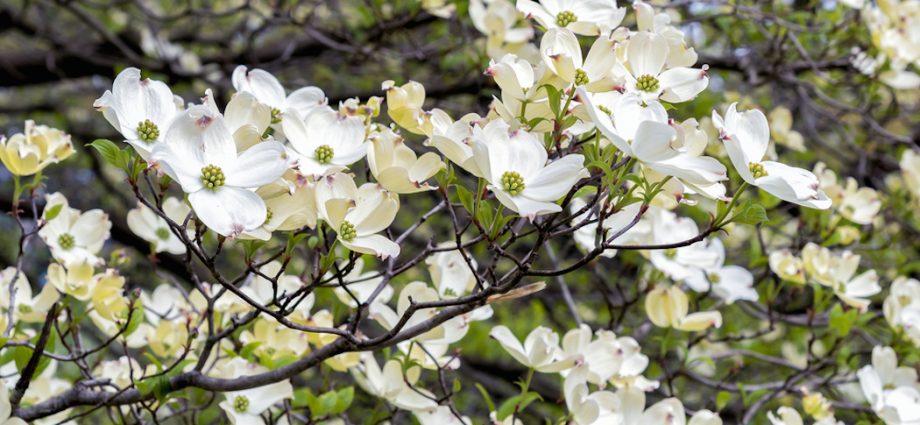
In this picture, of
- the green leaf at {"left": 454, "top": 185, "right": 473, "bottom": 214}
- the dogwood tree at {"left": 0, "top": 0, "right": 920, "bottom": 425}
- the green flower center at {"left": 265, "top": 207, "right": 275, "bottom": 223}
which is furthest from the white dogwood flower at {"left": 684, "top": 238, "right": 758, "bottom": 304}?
the green flower center at {"left": 265, "top": 207, "right": 275, "bottom": 223}

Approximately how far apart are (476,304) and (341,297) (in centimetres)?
37

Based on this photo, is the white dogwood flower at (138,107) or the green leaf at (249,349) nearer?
the white dogwood flower at (138,107)

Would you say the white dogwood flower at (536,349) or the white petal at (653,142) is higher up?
the white petal at (653,142)

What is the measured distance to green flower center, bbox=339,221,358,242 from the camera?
2.82 ft

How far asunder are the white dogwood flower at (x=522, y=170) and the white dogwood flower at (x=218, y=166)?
0.18 m

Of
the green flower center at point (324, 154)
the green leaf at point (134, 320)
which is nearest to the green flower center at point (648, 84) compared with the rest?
the green flower center at point (324, 154)

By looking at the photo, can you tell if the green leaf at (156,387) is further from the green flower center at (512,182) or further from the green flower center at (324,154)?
the green flower center at (512,182)

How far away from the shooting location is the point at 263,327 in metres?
1.21

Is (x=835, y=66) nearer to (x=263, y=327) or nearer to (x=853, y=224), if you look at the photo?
(x=853, y=224)

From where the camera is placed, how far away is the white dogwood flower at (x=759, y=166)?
0.81 m

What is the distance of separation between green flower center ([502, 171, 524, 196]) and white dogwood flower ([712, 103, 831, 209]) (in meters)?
0.18

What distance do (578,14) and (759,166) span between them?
0.32 meters

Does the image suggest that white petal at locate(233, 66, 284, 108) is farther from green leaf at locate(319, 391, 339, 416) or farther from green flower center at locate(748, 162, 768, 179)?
green flower center at locate(748, 162, 768, 179)

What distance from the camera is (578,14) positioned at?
1.10 m
